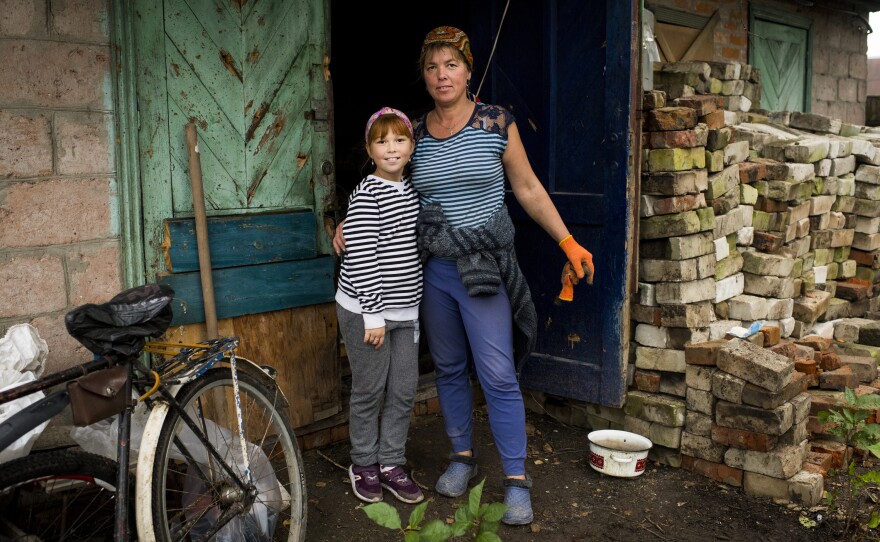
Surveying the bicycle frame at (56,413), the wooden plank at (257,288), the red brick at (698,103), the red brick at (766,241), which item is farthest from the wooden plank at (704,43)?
the bicycle frame at (56,413)

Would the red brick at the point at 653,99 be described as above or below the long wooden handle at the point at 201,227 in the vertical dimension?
above

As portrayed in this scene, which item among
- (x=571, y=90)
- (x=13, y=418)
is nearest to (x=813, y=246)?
(x=571, y=90)

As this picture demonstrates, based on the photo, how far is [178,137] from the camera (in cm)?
384

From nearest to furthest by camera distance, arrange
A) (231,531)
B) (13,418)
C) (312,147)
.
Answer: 1. (13,418)
2. (231,531)
3. (312,147)

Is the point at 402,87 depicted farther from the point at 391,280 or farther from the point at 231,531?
the point at 231,531

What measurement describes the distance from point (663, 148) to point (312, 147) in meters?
1.90

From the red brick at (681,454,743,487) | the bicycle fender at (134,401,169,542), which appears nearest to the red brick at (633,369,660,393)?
the red brick at (681,454,743,487)

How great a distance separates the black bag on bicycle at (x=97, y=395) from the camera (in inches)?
103

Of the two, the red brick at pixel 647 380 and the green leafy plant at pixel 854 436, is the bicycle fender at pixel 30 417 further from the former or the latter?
the green leafy plant at pixel 854 436

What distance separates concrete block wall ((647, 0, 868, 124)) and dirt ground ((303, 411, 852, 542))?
4.95m

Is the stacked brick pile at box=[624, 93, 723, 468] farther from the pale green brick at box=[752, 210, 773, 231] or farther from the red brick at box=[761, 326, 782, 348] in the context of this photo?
the pale green brick at box=[752, 210, 773, 231]

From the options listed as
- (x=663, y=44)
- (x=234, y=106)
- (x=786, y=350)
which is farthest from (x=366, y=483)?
(x=663, y=44)

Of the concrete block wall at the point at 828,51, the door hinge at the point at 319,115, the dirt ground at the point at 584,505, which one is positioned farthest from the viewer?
the concrete block wall at the point at 828,51

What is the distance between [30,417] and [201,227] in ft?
4.67
